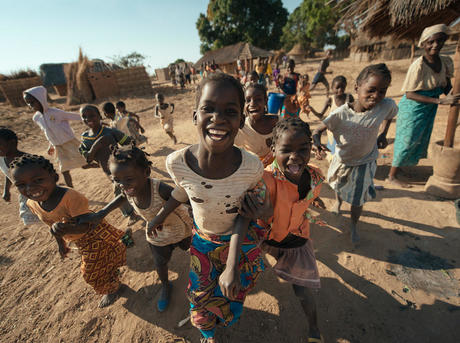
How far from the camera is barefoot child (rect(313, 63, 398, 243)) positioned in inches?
84.7

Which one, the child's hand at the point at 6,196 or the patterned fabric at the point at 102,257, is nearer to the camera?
the patterned fabric at the point at 102,257

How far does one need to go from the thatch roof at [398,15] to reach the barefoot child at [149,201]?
4179 millimetres

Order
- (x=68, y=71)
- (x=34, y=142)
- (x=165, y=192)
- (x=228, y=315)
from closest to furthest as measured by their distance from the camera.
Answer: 1. (x=228, y=315)
2. (x=165, y=192)
3. (x=34, y=142)
4. (x=68, y=71)

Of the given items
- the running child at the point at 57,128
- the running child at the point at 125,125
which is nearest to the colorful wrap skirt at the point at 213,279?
the running child at the point at 57,128

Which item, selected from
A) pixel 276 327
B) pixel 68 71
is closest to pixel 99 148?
pixel 276 327

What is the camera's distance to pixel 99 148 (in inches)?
121

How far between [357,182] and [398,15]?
2.78 meters

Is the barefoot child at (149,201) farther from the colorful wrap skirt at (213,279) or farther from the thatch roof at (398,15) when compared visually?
the thatch roof at (398,15)

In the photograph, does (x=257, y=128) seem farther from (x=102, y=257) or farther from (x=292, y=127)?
(x=102, y=257)

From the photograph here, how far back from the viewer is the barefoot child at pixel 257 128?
2.45 meters

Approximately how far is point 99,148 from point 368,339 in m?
3.69

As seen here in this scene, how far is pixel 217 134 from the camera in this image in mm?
1211

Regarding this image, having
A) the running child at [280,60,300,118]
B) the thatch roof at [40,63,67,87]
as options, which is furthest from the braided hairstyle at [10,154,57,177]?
the thatch roof at [40,63,67,87]

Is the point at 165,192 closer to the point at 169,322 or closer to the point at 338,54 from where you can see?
the point at 169,322
